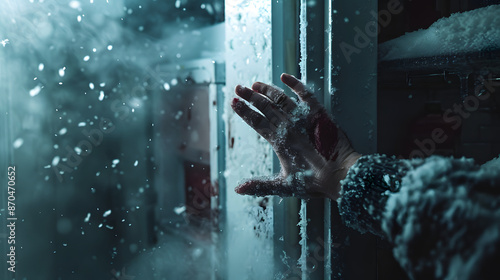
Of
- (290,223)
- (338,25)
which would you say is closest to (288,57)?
(338,25)

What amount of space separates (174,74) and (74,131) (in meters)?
0.66

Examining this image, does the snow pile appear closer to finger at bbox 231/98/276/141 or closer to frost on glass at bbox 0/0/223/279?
finger at bbox 231/98/276/141

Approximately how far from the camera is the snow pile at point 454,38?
1.89ft

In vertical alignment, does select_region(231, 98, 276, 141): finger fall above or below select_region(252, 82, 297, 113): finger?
below

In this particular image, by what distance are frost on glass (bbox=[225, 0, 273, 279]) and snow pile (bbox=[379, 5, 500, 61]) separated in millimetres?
304

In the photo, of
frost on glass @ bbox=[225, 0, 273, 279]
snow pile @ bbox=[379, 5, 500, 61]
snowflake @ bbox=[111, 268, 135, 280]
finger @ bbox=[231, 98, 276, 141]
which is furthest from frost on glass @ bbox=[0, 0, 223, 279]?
snow pile @ bbox=[379, 5, 500, 61]

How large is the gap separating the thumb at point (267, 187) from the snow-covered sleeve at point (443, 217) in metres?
0.21

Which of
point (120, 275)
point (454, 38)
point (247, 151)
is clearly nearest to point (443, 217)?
point (454, 38)

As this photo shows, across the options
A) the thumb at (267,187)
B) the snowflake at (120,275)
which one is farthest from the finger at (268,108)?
the snowflake at (120,275)

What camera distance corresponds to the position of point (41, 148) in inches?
56.2

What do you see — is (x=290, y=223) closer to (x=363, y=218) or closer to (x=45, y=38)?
(x=363, y=218)

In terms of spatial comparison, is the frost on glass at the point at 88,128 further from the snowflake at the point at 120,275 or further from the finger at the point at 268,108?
the finger at the point at 268,108

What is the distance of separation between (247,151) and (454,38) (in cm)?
55

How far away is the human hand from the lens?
604 millimetres
